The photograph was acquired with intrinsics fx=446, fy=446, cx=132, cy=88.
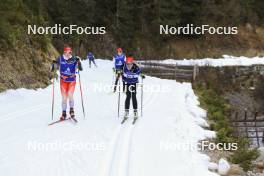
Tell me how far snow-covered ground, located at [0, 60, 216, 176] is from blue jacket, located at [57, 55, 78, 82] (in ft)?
4.03

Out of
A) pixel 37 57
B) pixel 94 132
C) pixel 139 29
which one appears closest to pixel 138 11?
pixel 139 29

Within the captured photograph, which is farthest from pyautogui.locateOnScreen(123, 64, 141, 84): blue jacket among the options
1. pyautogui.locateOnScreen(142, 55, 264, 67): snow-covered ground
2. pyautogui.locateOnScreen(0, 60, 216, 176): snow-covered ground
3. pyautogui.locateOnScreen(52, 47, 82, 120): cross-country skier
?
pyautogui.locateOnScreen(142, 55, 264, 67): snow-covered ground

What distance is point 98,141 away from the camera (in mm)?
10141

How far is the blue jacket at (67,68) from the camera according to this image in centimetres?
1191

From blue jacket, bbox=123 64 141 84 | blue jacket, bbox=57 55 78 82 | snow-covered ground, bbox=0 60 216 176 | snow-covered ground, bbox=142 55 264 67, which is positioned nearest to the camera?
snow-covered ground, bbox=0 60 216 176

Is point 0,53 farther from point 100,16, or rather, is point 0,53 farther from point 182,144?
point 100,16

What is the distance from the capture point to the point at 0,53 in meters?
17.4

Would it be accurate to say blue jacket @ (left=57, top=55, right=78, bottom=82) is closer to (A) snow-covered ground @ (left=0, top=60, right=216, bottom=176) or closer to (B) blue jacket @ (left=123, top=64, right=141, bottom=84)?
(A) snow-covered ground @ (left=0, top=60, right=216, bottom=176)

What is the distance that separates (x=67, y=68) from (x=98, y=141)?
2.66 m

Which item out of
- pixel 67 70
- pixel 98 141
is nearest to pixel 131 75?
pixel 67 70

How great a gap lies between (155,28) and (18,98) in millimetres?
39391

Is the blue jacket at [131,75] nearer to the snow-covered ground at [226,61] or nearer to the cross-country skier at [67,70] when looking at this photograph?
the cross-country skier at [67,70]

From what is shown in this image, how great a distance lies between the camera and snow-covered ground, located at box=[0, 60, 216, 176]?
323 inches

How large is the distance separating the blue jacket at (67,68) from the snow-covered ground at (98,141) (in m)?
1.23
